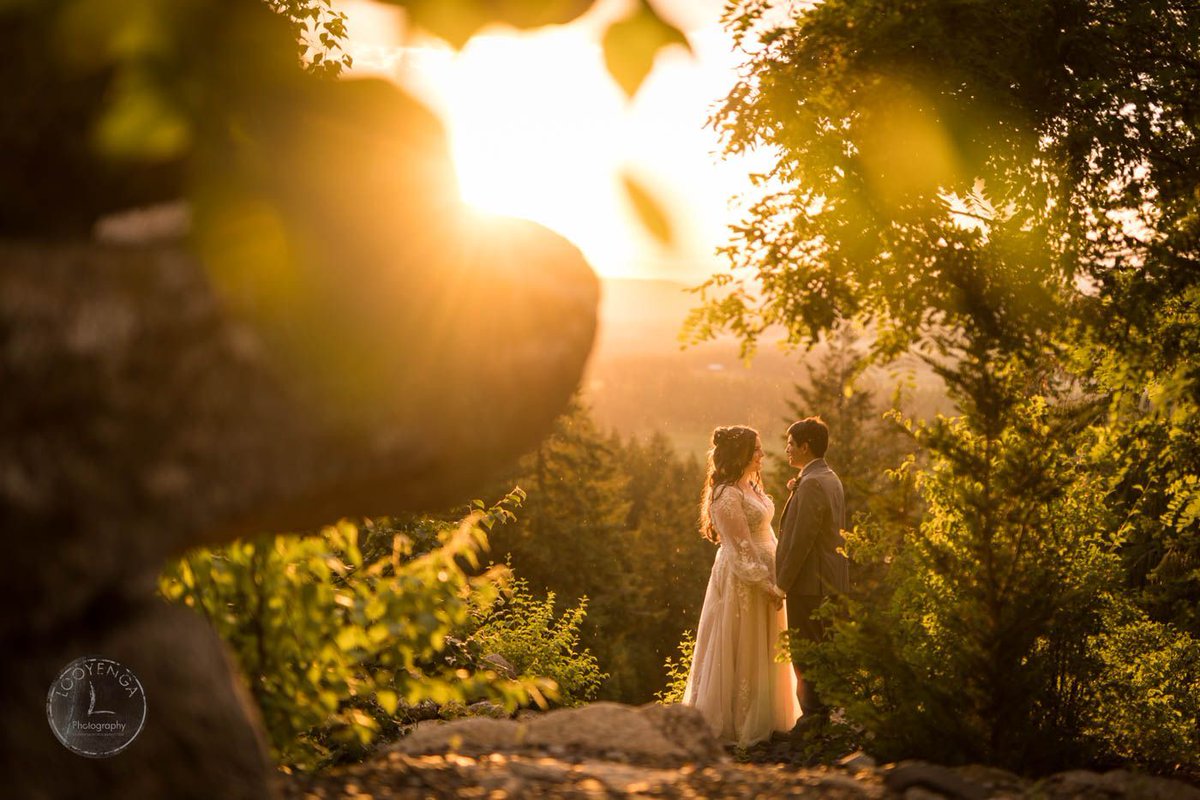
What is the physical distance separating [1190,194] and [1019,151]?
3.19ft

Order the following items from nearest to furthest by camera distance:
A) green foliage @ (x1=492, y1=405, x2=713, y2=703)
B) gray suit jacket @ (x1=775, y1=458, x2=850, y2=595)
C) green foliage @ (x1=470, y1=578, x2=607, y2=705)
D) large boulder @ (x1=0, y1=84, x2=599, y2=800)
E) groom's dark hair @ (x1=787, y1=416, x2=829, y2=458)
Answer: large boulder @ (x1=0, y1=84, x2=599, y2=800) → gray suit jacket @ (x1=775, y1=458, x2=850, y2=595) → groom's dark hair @ (x1=787, y1=416, x2=829, y2=458) → green foliage @ (x1=470, y1=578, x2=607, y2=705) → green foliage @ (x1=492, y1=405, x2=713, y2=703)

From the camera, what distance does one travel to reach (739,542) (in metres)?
9.53

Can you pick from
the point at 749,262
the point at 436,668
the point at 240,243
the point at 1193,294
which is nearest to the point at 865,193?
the point at 749,262

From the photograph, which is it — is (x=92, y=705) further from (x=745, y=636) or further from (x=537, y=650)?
(x=537, y=650)

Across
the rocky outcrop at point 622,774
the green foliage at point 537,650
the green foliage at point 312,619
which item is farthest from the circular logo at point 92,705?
the green foliage at point 537,650

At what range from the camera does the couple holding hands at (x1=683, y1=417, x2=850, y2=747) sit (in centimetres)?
912

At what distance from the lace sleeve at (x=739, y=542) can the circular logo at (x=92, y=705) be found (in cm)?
683

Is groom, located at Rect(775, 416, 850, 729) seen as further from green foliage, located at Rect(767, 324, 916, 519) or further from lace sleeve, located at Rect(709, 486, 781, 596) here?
green foliage, located at Rect(767, 324, 916, 519)

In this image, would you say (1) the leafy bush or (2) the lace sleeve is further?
(2) the lace sleeve

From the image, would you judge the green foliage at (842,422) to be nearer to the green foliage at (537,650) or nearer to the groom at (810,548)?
the green foliage at (537,650)

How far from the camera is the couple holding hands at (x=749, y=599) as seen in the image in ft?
29.9

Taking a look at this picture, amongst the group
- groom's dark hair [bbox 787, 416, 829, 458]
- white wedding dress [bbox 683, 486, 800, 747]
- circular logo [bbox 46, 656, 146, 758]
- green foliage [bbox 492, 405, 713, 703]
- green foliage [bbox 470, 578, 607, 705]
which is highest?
groom's dark hair [bbox 787, 416, 829, 458]

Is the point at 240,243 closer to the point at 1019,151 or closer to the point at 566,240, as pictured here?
the point at 566,240

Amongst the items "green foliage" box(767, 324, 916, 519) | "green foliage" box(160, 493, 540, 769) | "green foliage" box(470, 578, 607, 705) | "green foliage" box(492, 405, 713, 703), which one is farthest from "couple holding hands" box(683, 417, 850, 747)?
"green foliage" box(767, 324, 916, 519)
